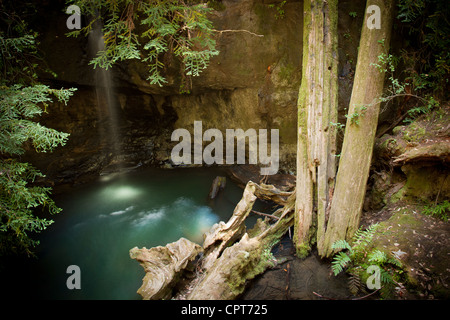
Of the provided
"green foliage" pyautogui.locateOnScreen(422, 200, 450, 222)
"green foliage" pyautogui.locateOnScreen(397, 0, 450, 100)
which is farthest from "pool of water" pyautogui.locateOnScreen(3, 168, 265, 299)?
"green foliage" pyautogui.locateOnScreen(397, 0, 450, 100)

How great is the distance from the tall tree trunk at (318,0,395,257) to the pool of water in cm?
266

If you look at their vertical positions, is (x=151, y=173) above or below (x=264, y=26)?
below

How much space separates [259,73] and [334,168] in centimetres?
375

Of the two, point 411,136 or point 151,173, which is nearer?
point 411,136

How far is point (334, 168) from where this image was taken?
13.1ft

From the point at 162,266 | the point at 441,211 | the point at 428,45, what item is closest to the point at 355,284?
the point at 441,211

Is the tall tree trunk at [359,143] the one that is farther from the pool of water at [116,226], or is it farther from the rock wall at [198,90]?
the pool of water at [116,226]

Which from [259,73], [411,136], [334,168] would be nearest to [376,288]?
[334,168]

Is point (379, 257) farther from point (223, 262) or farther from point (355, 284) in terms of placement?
point (223, 262)

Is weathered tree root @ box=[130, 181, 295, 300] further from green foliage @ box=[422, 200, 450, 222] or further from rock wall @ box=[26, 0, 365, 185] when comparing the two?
rock wall @ box=[26, 0, 365, 185]

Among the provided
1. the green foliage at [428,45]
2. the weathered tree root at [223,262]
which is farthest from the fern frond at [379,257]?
the green foliage at [428,45]

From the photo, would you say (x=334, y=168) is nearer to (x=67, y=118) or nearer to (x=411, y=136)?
(x=411, y=136)

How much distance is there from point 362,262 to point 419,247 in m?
0.71
